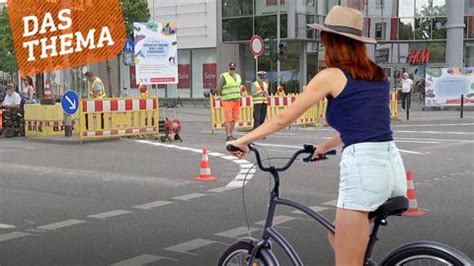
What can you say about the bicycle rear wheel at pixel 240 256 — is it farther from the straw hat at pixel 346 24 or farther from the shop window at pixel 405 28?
the shop window at pixel 405 28

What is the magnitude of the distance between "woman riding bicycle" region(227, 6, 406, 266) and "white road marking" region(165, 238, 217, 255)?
280 cm

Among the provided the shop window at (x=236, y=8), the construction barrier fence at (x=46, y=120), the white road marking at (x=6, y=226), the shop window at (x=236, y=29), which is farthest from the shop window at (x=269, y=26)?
the white road marking at (x=6, y=226)

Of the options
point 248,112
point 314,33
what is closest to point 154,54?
point 248,112

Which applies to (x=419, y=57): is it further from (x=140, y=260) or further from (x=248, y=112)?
(x=140, y=260)

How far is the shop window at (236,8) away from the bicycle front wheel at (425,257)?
35.3 metres

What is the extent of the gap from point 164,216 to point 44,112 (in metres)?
11.2

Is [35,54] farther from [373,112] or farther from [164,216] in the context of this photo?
[373,112]

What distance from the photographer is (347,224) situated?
10.6 feet

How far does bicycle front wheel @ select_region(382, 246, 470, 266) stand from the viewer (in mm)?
3128

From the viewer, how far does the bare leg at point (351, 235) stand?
3213mm

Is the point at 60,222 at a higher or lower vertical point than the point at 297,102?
lower

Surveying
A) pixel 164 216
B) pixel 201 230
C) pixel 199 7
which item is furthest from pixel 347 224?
pixel 199 7

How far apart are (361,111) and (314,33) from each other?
34.2 metres

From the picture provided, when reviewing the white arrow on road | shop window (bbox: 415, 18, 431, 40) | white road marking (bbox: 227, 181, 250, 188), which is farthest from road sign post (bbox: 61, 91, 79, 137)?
shop window (bbox: 415, 18, 431, 40)
